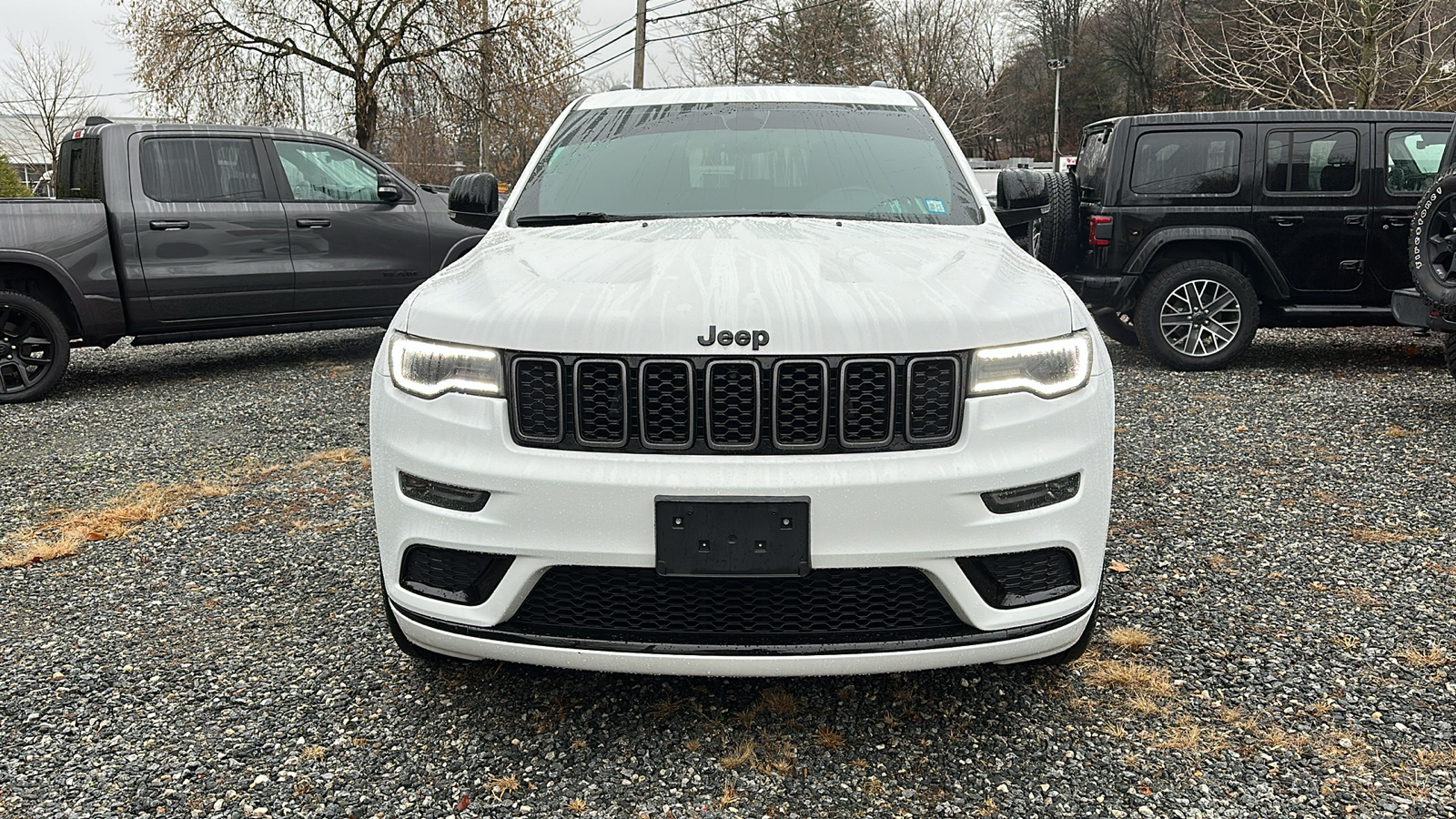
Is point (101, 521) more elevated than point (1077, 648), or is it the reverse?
point (1077, 648)

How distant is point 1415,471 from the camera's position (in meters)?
5.05

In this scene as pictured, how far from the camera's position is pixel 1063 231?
7910mm

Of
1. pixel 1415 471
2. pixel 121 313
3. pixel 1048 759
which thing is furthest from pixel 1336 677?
pixel 121 313

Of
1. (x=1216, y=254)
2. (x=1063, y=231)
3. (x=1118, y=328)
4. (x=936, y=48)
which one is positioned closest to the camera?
(x=1216, y=254)

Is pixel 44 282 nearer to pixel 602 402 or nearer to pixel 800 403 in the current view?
pixel 602 402

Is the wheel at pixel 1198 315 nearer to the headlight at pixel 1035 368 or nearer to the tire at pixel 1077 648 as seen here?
the tire at pixel 1077 648

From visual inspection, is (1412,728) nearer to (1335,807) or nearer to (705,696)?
(1335,807)

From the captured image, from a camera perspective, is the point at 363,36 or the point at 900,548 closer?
the point at 900,548

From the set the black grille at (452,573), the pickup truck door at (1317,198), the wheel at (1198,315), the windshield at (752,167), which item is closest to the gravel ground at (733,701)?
the black grille at (452,573)

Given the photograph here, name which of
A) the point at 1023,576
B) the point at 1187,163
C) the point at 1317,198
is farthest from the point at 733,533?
the point at 1317,198

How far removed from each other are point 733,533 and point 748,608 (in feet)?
0.69

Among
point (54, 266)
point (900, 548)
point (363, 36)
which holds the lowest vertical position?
point (900, 548)

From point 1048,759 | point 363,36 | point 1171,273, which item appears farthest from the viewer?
point 363,36

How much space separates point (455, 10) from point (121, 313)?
48.6ft
